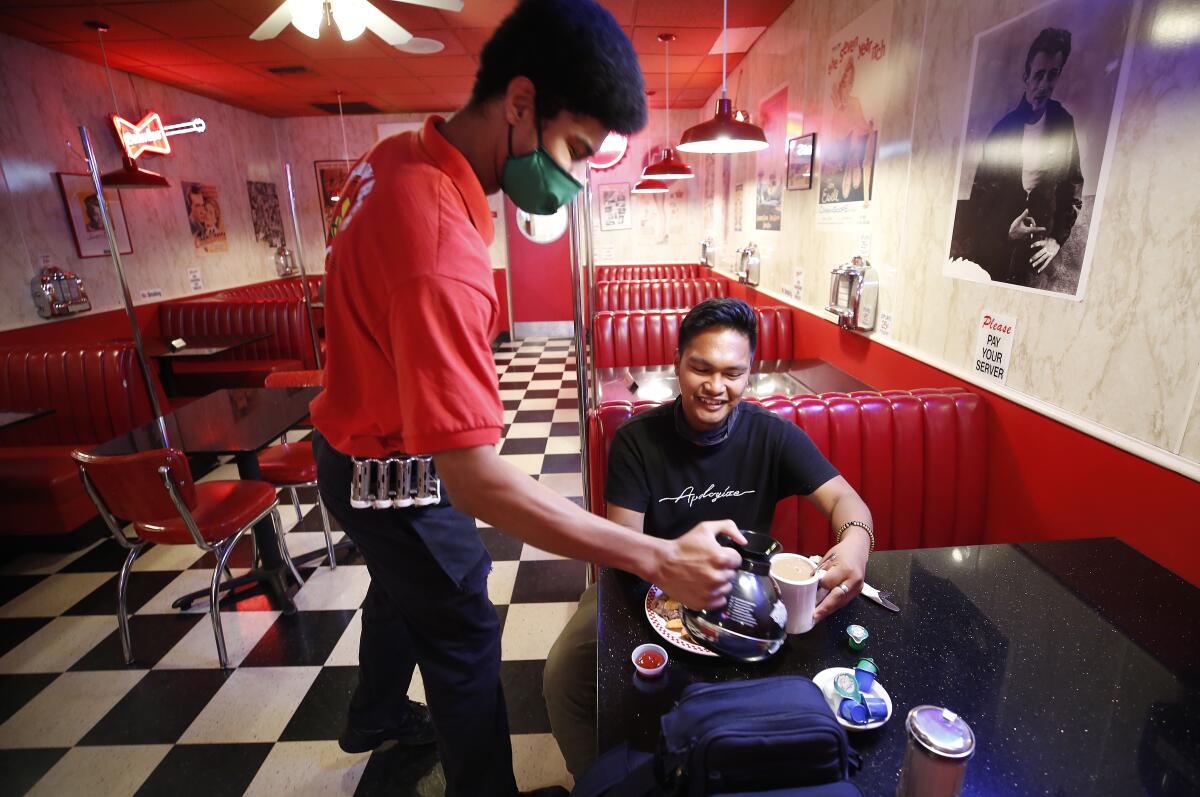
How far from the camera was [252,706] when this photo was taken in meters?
2.03

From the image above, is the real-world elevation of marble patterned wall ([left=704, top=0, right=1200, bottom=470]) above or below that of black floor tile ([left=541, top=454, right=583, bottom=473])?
above

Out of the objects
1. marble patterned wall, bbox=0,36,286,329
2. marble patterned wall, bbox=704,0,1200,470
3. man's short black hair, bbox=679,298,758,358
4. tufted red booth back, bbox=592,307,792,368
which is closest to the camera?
marble patterned wall, bbox=704,0,1200,470

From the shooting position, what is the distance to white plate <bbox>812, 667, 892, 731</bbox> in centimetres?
83

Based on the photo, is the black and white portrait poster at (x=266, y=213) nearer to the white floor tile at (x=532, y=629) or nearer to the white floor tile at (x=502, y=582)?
the white floor tile at (x=502, y=582)

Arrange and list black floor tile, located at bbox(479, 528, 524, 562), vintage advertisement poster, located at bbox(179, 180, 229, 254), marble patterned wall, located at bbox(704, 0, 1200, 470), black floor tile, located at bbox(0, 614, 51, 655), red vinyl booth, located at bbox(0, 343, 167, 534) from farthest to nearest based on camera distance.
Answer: vintage advertisement poster, located at bbox(179, 180, 229, 254) → red vinyl booth, located at bbox(0, 343, 167, 534) → black floor tile, located at bbox(479, 528, 524, 562) → black floor tile, located at bbox(0, 614, 51, 655) → marble patterned wall, located at bbox(704, 0, 1200, 470)

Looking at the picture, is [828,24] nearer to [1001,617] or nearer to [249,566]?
[1001,617]

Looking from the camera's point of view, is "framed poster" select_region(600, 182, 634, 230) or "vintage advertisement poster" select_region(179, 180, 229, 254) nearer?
"vintage advertisement poster" select_region(179, 180, 229, 254)

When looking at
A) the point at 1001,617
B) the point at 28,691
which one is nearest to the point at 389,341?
the point at 1001,617

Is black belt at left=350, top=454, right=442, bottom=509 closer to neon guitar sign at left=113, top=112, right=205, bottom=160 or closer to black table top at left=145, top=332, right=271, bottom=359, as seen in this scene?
black table top at left=145, top=332, right=271, bottom=359

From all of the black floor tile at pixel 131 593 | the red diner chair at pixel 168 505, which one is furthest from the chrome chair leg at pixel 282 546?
the black floor tile at pixel 131 593

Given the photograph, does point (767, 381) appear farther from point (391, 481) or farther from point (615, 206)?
point (615, 206)

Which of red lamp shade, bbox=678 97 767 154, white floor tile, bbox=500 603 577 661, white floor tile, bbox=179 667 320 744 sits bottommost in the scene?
white floor tile, bbox=179 667 320 744

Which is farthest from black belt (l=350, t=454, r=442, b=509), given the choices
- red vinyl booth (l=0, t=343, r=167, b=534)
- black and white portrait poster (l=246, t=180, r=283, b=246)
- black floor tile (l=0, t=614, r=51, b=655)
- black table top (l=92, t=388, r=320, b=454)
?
black and white portrait poster (l=246, t=180, r=283, b=246)

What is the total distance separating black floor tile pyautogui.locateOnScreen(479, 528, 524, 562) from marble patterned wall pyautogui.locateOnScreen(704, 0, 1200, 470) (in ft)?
6.97
